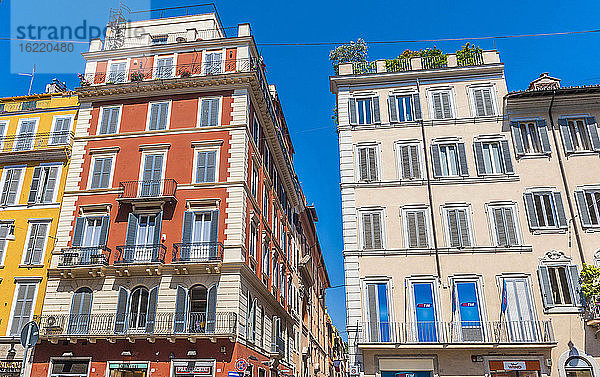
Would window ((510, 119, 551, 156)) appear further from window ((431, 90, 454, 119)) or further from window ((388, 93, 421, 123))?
window ((388, 93, 421, 123))

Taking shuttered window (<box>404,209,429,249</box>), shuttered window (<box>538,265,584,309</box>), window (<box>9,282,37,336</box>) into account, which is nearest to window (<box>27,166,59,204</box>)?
window (<box>9,282,37,336</box>)

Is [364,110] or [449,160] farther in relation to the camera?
[364,110]

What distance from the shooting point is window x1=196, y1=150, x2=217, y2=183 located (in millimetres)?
30344

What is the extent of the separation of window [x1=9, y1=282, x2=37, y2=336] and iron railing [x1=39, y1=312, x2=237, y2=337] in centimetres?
189

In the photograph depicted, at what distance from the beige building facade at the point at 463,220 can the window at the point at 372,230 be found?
78 mm

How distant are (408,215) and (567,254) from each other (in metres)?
8.22

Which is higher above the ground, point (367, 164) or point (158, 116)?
point (158, 116)

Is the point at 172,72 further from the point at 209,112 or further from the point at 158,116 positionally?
the point at 209,112

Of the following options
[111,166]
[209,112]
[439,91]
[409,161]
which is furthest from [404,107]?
[111,166]

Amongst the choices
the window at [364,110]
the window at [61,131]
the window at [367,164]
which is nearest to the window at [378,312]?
the window at [367,164]

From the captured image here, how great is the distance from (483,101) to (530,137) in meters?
3.40

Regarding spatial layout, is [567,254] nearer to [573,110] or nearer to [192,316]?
[573,110]

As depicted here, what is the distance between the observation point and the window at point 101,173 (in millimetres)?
31445

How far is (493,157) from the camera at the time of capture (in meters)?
28.2
